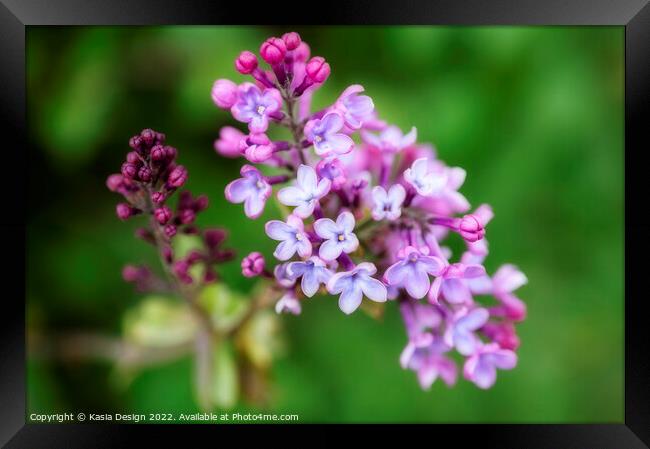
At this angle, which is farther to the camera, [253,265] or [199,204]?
[199,204]

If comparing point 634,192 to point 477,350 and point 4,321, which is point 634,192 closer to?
point 477,350

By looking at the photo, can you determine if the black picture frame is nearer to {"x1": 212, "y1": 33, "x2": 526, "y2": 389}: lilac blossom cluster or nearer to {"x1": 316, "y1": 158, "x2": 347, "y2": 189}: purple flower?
{"x1": 212, "y1": 33, "x2": 526, "y2": 389}: lilac blossom cluster

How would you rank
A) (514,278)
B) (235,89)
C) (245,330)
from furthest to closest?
(245,330)
(514,278)
(235,89)

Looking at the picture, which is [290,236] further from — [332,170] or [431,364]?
[431,364]

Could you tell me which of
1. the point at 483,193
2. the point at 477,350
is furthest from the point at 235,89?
the point at 483,193

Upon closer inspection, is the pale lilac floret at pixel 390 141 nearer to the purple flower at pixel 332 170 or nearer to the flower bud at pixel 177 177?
the purple flower at pixel 332 170

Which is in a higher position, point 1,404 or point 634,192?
point 634,192

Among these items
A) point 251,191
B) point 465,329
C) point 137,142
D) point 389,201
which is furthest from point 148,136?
point 465,329
